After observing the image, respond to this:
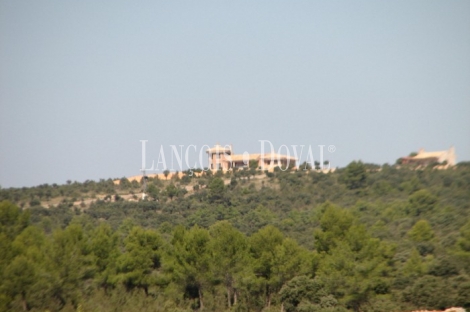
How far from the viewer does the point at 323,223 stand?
3266cm

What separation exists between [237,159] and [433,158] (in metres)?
16.5

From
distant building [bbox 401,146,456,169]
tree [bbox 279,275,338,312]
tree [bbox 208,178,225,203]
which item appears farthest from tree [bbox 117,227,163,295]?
distant building [bbox 401,146,456,169]

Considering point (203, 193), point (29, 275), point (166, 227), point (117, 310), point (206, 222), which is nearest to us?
point (29, 275)

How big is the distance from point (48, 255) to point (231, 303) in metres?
7.30

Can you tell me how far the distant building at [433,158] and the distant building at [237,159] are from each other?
9803mm

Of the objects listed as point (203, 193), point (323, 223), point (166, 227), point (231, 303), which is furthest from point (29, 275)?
point (203, 193)

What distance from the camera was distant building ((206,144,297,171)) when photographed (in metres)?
64.9

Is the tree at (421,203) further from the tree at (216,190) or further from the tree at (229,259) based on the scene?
the tree at (229,259)

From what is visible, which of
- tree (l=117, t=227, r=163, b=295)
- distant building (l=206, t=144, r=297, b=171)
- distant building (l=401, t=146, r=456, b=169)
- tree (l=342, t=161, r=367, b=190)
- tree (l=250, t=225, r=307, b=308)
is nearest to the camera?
tree (l=250, t=225, r=307, b=308)

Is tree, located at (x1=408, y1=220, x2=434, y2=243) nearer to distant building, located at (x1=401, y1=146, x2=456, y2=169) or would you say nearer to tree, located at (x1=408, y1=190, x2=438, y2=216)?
tree, located at (x1=408, y1=190, x2=438, y2=216)

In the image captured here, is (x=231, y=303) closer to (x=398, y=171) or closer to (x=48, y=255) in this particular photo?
(x=48, y=255)

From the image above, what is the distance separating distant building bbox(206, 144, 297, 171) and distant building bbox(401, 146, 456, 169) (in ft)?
32.2

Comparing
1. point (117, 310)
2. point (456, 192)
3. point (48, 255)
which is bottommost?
point (117, 310)

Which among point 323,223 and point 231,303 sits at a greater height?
point 323,223
